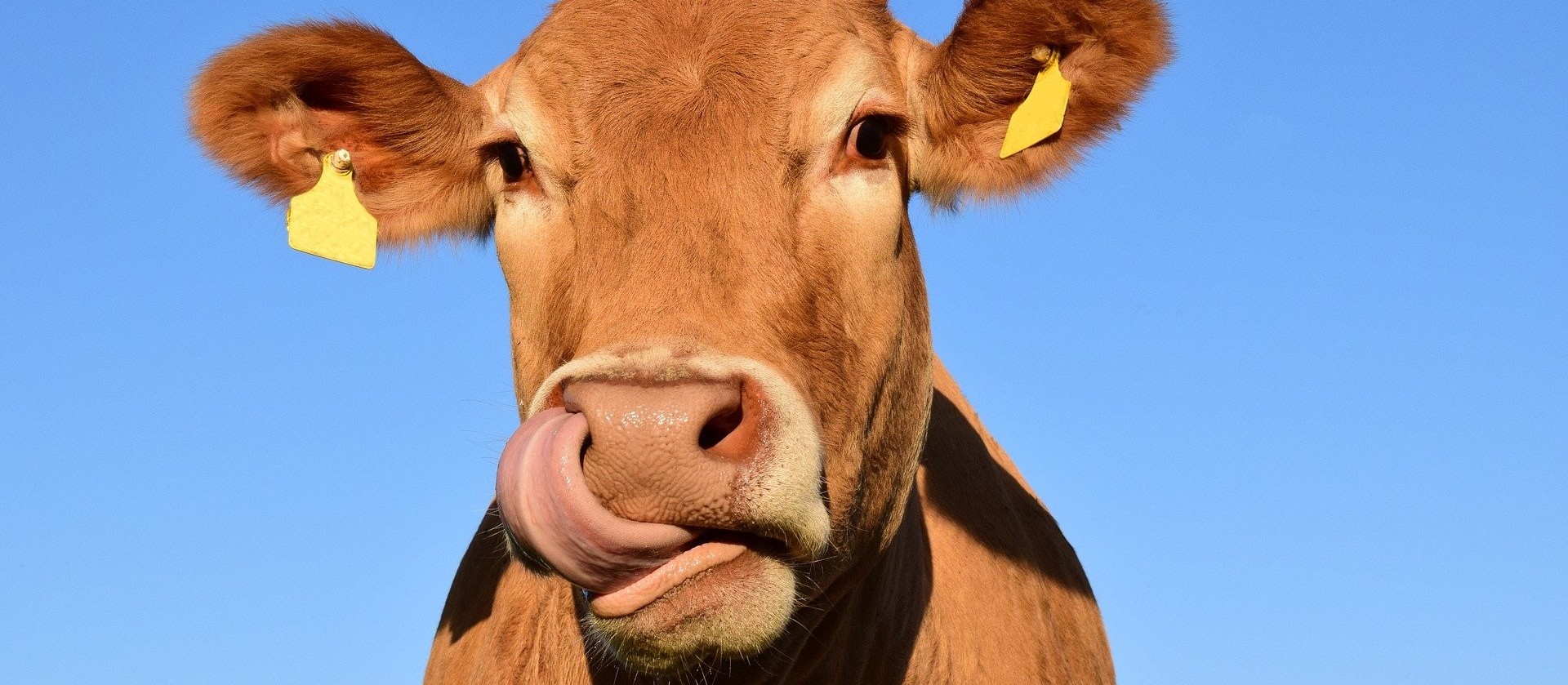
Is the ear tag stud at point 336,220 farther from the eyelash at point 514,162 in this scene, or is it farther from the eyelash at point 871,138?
the eyelash at point 871,138

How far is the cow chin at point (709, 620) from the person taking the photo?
9.44ft

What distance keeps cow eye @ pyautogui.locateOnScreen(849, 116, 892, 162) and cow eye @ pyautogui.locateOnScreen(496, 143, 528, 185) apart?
0.89 m

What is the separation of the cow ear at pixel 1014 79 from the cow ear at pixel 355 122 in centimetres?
137

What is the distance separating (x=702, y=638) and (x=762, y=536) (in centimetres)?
24

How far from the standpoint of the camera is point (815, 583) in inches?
129

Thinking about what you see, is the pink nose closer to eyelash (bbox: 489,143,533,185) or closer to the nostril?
the nostril

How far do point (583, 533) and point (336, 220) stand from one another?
2460 millimetres

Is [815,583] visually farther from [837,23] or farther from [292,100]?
[292,100]

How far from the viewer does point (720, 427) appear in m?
2.85

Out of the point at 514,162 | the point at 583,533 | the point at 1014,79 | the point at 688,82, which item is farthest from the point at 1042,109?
the point at 583,533

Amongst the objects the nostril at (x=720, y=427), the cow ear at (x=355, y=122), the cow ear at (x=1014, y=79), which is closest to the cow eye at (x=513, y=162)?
the cow ear at (x=355, y=122)

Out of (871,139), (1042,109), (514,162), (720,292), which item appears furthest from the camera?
(1042,109)

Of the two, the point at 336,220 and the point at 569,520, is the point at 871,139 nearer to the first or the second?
the point at 569,520

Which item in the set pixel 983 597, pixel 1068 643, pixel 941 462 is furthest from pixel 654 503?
pixel 1068 643
